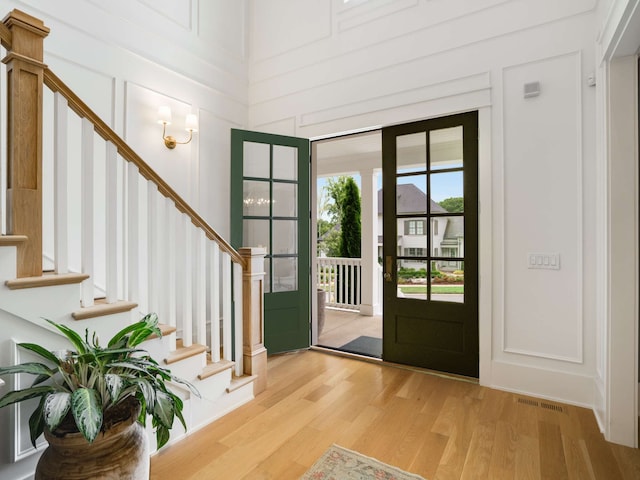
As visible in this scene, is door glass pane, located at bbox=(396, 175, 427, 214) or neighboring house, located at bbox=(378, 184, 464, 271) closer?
neighboring house, located at bbox=(378, 184, 464, 271)

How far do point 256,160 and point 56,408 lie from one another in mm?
2799

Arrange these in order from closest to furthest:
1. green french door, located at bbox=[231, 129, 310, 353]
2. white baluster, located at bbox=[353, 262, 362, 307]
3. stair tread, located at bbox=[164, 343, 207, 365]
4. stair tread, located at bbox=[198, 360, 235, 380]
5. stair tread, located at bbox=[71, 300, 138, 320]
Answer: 1. stair tread, located at bbox=[71, 300, 138, 320]
2. stair tread, located at bbox=[164, 343, 207, 365]
3. stair tread, located at bbox=[198, 360, 235, 380]
4. green french door, located at bbox=[231, 129, 310, 353]
5. white baluster, located at bbox=[353, 262, 362, 307]

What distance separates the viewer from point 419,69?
312 cm

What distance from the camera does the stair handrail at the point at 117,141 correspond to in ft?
5.31

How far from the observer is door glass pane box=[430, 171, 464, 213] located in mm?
2992

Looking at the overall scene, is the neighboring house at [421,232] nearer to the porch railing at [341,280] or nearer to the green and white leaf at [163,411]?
the green and white leaf at [163,411]

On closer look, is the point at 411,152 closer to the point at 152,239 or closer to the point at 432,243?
the point at 432,243

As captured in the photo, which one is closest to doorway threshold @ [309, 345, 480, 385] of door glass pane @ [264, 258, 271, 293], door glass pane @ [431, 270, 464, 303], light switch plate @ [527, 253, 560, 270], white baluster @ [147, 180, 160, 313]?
door glass pane @ [431, 270, 464, 303]

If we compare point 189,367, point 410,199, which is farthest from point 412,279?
point 189,367

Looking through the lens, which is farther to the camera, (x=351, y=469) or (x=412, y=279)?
(x=412, y=279)

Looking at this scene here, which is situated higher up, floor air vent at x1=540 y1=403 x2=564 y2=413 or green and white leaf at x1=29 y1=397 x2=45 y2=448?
green and white leaf at x1=29 y1=397 x2=45 y2=448

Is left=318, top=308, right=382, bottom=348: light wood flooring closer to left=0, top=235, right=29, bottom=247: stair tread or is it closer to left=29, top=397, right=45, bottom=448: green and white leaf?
left=29, top=397, right=45, bottom=448: green and white leaf

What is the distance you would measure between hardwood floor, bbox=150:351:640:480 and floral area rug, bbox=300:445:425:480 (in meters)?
0.06

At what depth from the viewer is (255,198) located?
3578 millimetres
